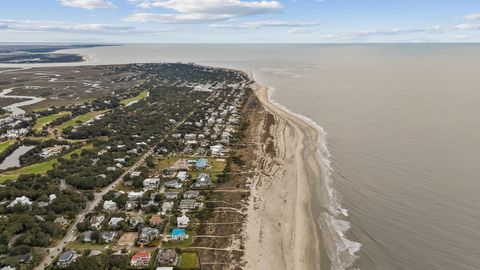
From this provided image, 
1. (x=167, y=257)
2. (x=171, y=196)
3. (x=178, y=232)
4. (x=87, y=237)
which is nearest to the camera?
(x=167, y=257)

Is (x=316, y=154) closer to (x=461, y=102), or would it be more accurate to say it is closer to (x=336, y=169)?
(x=336, y=169)

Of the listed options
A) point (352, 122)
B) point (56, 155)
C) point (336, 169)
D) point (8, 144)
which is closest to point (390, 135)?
point (352, 122)

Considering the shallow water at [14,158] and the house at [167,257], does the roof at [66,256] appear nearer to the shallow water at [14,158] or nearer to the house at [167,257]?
the house at [167,257]

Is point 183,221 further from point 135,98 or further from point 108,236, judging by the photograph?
point 135,98

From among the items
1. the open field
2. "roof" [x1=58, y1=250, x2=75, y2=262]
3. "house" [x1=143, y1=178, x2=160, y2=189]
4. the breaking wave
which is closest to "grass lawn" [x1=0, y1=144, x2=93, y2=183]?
"house" [x1=143, y1=178, x2=160, y2=189]

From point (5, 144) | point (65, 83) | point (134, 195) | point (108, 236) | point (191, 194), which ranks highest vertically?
point (65, 83)

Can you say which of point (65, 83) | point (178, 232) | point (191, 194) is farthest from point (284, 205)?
point (65, 83)
